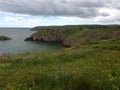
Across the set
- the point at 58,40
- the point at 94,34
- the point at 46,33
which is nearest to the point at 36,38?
the point at 46,33

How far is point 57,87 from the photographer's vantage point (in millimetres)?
6816

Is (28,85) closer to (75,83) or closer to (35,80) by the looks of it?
(35,80)

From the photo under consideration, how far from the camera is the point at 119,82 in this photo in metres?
6.71

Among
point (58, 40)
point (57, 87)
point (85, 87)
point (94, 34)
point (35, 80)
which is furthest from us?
point (58, 40)

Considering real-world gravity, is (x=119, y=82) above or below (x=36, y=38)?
above

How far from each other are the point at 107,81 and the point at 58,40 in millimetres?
125307

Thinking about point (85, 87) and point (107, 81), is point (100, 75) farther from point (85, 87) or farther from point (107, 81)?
point (85, 87)

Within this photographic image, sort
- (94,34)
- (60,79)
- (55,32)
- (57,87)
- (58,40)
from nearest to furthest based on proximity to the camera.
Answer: (57,87)
(60,79)
(94,34)
(58,40)
(55,32)

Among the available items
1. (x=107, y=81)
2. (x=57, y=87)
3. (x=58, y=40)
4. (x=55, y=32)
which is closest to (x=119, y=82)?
(x=107, y=81)

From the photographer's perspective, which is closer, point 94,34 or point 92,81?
point 92,81

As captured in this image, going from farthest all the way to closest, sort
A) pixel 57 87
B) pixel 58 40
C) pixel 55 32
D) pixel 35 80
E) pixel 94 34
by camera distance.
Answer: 1. pixel 55 32
2. pixel 58 40
3. pixel 94 34
4. pixel 35 80
5. pixel 57 87

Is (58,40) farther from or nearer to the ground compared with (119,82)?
nearer to the ground

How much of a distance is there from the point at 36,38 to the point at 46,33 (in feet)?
21.5

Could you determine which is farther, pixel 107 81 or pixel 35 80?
pixel 35 80
